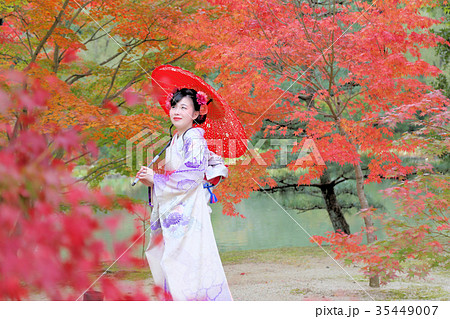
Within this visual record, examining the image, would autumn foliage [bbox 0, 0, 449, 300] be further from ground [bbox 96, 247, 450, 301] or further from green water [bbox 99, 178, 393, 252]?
green water [bbox 99, 178, 393, 252]

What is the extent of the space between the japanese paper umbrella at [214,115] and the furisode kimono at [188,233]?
344 mm

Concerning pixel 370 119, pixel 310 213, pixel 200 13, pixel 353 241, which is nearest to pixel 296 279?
pixel 353 241

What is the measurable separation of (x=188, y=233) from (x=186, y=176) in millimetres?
Result: 317

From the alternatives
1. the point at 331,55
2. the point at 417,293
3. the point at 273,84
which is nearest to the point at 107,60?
the point at 273,84

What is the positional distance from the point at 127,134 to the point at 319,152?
215cm

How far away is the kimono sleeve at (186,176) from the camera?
2412 millimetres

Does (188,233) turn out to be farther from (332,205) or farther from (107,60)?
(332,205)

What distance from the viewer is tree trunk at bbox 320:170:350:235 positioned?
7.25 m

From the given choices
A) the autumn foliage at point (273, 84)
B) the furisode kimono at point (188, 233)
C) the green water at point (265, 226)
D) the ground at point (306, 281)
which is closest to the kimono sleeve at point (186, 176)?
the furisode kimono at point (188, 233)

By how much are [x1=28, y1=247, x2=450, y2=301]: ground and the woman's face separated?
9.22 feet

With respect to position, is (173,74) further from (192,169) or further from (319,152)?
(319,152)

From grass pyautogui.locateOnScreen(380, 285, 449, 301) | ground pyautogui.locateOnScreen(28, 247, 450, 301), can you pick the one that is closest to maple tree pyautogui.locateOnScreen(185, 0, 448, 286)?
grass pyautogui.locateOnScreen(380, 285, 449, 301)

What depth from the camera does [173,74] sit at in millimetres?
2637

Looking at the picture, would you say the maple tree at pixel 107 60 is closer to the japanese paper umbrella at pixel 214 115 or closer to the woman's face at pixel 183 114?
the japanese paper umbrella at pixel 214 115
